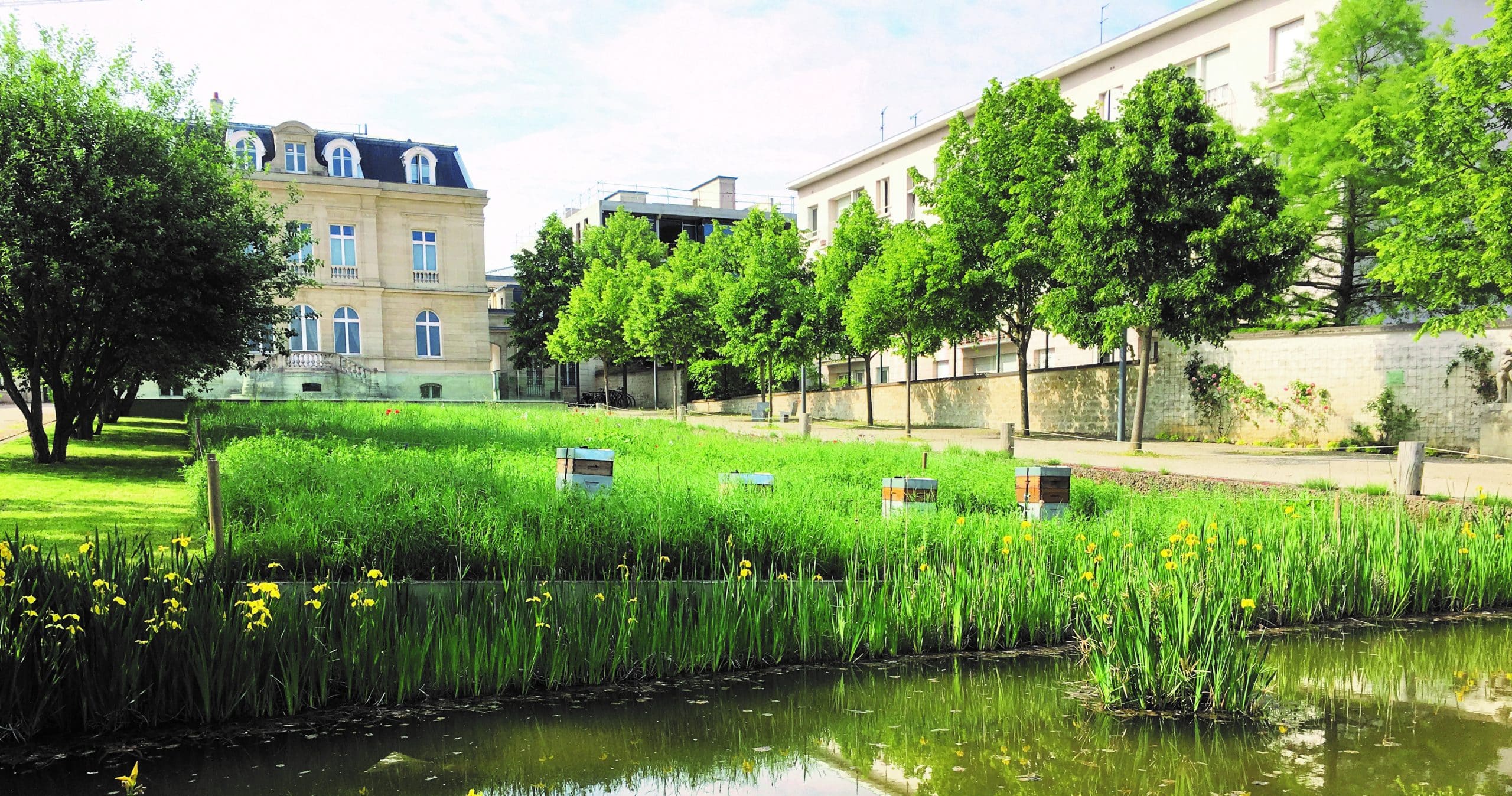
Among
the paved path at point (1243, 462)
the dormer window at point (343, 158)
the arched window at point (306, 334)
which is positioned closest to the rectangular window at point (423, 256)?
the dormer window at point (343, 158)

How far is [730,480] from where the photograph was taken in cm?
997

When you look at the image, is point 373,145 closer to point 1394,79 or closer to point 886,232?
point 886,232

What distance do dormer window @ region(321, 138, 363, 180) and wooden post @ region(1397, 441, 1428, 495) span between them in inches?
1896

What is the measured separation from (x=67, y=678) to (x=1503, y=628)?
9.03 metres

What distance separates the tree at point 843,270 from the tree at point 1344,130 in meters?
13.1

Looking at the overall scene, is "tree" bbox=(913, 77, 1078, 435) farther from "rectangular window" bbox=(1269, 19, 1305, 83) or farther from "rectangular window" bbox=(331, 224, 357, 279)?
"rectangular window" bbox=(331, 224, 357, 279)

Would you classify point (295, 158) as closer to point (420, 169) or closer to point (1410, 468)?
point (420, 169)

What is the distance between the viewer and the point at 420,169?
51938 mm

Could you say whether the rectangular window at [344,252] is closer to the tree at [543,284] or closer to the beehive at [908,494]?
the tree at [543,284]

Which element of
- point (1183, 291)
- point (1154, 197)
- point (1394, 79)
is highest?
point (1394, 79)

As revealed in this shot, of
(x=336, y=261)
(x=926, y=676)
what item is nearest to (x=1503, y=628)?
(x=926, y=676)

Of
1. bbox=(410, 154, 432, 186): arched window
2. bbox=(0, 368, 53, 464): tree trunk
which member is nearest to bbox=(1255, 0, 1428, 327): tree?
bbox=(0, 368, 53, 464): tree trunk

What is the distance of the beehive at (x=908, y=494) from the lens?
8984mm

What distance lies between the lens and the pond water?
427 cm
